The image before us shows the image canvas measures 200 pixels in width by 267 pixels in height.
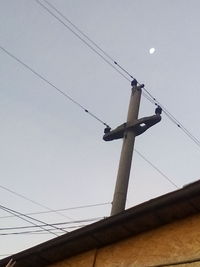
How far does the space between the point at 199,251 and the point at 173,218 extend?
832mm

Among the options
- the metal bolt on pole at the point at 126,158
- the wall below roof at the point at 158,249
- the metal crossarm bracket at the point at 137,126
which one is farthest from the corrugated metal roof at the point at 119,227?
the metal crossarm bracket at the point at 137,126

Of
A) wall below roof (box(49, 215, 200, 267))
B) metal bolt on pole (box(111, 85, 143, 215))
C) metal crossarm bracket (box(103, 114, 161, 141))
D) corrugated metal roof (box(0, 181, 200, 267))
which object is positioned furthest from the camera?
metal crossarm bracket (box(103, 114, 161, 141))

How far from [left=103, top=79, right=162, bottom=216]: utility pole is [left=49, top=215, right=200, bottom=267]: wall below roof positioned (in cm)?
232

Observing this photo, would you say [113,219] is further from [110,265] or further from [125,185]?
[125,185]

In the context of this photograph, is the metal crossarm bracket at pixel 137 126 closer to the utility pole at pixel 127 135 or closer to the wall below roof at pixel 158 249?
the utility pole at pixel 127 135

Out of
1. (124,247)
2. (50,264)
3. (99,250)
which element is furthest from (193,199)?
(50,264)

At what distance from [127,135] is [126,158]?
3.28 ft

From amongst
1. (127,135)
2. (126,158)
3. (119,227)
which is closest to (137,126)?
(127,135)

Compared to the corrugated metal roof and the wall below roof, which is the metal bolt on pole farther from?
the wall below roof

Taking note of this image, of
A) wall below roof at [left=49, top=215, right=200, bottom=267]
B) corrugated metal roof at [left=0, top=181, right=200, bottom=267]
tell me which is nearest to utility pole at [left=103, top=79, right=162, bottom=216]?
corrugated metal roof at [left=0, top=181, right=200, bottom=267]

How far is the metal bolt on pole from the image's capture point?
940 cm

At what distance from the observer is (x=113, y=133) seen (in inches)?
454

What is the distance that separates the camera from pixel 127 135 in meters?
11.0

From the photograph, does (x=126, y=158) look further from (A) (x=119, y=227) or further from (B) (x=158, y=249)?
(B) (x=158, y=249)
